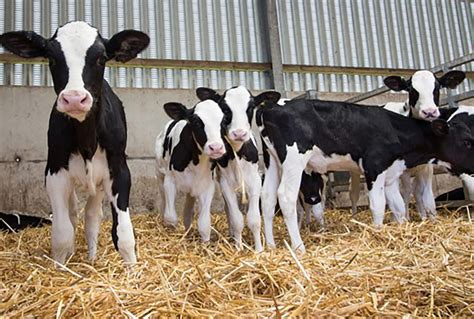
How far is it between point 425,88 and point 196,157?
307 centimetres

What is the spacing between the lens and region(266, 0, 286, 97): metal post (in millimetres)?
10172

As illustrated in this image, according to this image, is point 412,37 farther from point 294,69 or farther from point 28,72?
point 28,72

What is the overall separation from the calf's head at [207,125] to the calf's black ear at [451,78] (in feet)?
10.7

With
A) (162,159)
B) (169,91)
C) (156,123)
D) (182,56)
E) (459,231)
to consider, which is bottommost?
(459,231)

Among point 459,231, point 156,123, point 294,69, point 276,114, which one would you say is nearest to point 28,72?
point 156,123

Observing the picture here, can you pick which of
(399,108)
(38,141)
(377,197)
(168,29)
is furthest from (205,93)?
(168,29)

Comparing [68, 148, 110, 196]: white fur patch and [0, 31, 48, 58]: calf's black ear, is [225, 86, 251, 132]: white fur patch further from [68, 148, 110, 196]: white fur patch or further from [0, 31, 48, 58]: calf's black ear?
[0, 31, 48, 58]: calf's black ear

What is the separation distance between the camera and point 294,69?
10.6 m

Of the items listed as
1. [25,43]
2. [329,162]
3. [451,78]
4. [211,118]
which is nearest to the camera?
[25,43]

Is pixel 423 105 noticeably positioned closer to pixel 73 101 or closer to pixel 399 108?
pixel 399 108

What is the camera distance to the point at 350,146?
218 inches

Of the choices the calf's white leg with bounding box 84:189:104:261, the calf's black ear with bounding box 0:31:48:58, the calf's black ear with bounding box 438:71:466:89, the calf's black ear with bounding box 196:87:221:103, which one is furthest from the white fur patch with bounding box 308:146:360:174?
the calf's black ear with bounding box 0:31:48:58

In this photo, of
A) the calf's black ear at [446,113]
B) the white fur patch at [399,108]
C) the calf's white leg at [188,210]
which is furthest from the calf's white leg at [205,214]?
the white fur patch at [399,108]

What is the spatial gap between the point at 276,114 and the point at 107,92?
2054 mm
